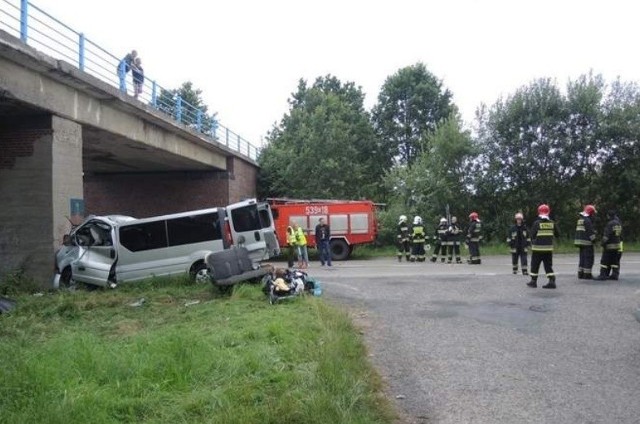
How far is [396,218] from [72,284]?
1661 cm

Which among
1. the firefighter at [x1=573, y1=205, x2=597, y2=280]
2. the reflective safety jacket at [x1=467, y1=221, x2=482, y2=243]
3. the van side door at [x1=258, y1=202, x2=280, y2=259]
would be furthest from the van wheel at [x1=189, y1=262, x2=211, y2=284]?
the reflective safety jacket at [x1=467, y1=221, x2=482, y2=243]

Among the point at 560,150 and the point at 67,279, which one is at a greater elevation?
the point at 560,150

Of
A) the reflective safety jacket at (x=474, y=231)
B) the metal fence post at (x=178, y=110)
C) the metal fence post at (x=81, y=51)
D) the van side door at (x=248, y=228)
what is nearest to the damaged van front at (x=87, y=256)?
the van side door at (x=248, y=228)

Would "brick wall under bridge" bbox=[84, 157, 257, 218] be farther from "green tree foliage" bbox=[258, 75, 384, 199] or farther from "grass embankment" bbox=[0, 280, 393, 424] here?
"grass embankment" bbox=[0, 280, 393, 424]

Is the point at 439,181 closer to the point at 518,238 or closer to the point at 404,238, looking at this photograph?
the point at 404,238

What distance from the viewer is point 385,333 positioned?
26.2 ft

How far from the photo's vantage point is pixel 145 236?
1418cm

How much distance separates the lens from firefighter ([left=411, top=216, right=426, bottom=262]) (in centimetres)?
2097

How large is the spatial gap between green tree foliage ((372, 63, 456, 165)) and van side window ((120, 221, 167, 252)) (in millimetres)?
32693

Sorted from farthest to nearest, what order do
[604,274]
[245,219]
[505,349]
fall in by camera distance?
[245,219], [604,274], [505,349]

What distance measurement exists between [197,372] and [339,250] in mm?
19334

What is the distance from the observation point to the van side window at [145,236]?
46.4 feet

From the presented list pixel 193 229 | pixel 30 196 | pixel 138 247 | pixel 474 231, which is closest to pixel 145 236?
pixel 138 247

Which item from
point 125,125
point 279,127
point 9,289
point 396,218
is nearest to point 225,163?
point 396,218
